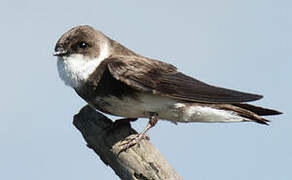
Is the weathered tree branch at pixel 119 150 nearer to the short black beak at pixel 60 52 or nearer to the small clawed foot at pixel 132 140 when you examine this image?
the small clawed foot at pixel 132 140

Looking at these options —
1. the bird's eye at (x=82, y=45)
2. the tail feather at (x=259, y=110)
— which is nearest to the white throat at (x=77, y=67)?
the bird's eye at (x=82, y=45)

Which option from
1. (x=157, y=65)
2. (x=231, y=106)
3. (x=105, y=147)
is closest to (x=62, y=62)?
(x=157, y=65)

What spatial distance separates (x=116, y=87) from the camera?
7.64 metres

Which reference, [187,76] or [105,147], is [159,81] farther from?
[105,147]

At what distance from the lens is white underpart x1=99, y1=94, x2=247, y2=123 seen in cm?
754

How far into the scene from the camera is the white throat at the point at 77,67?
7980 millimetres

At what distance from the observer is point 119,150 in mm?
6395

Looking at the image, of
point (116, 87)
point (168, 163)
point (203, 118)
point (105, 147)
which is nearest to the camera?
point (168, 163)

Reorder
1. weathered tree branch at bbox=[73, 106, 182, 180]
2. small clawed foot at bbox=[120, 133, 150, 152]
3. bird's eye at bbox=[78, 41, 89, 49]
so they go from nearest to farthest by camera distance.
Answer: weathered tree branch at bbox=[73, 106, 182, 180]
small clawed foot at bbox=[120, 133, 150, 152]
bird's eye at bbox=[78, 41, 89, 49]

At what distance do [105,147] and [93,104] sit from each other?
1099 millimetres

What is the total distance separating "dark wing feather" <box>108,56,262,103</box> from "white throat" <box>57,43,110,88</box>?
29 centimetres

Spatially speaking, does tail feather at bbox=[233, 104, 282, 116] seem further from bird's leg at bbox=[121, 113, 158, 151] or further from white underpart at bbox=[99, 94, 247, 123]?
bird's leg at bbox=[121, 113, 158, 151]

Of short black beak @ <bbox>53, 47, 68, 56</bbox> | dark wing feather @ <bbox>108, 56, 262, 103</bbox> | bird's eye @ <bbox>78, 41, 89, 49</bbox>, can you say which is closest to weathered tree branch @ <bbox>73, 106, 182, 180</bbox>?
dark wing feather @ <bbox>108, 56, 262, 103</bbox>

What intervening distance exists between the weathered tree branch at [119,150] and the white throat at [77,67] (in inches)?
Answer: 19.4
